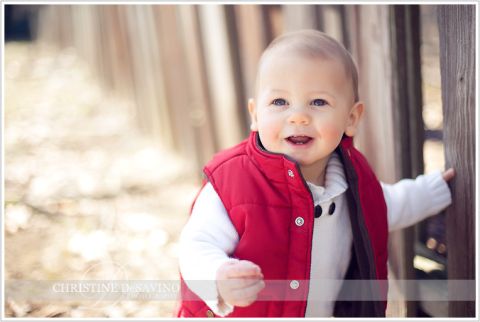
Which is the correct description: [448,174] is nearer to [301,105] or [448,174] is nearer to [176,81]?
[301,105]

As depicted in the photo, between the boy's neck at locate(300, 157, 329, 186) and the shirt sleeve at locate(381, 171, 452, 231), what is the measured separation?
1.01 feet

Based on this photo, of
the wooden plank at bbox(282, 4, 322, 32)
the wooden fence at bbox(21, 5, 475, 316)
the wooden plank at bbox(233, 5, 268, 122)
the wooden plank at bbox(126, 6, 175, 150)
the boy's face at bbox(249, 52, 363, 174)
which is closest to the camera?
the boy's face at bbox(249, 52, 363, 174)

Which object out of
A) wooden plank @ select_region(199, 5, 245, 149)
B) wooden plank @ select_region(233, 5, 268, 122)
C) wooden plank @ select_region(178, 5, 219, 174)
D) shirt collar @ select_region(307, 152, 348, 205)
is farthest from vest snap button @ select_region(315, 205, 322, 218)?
wooden plank @ select_region(178, 5, 219, 174)

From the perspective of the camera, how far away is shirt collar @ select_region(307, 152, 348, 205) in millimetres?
1889

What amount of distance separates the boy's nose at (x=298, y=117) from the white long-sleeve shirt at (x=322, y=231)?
0.82 feet

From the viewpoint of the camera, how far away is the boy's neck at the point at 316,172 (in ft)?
6.28

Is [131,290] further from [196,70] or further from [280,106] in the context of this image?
[196,70]

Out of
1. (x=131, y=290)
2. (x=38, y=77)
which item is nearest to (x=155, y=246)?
(x=131, y=290)

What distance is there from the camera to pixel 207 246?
172 centimetres

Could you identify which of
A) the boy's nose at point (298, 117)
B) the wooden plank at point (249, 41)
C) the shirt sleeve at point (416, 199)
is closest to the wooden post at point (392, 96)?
the shirt sleeve at point (416, 199)

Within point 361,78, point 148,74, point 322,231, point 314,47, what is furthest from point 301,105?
point 148,74

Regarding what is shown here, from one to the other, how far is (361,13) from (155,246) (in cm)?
201

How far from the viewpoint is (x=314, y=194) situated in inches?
74.4

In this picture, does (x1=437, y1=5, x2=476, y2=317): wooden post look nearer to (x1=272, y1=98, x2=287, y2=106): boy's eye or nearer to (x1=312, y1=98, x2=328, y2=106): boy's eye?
(x1=312, y1=98, x2=328, y2=106): boy's eye
